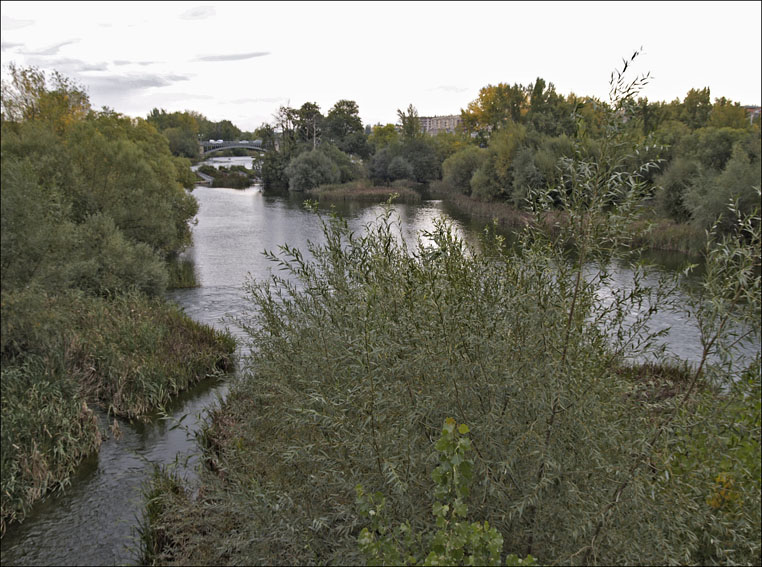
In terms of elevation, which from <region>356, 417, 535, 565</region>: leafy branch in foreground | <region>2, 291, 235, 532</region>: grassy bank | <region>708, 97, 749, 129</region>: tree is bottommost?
<region>2, 291, 235, 532</region>: grassy bank

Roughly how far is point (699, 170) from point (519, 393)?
2969 centimetres

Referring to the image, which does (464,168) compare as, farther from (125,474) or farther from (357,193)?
(125,474)

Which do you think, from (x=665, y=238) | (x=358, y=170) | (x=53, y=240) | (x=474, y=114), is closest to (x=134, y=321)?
(x=53, y=240)

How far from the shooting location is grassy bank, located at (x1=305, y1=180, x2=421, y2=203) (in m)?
48.5

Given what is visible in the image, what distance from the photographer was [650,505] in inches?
127

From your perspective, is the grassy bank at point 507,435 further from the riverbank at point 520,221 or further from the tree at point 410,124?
the tree at point 410,124

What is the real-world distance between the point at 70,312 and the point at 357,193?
3985 cm

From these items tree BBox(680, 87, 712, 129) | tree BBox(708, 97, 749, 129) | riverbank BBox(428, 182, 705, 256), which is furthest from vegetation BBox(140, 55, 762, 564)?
tree BBox(680, 87, 712, 129)

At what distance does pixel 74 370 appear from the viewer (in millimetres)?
10734

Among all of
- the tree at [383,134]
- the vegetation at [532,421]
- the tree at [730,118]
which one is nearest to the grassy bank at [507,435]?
the vegetation at [532,421]

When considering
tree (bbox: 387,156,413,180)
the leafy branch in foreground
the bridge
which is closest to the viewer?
the leafy branch in foreground

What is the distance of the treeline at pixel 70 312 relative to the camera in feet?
28.3

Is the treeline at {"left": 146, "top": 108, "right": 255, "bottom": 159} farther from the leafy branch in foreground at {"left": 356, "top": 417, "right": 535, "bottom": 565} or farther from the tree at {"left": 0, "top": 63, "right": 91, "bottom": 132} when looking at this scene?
the leafy branch in foreground at {"left": 356, "top": 417, "right": 535, "bottom": 565}

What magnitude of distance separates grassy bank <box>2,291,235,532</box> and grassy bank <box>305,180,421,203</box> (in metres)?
35.1
